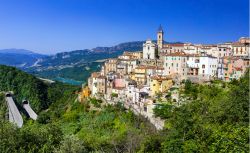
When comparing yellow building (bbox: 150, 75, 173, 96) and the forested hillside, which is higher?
yellow building (bbox: 150, 75, 173, 96)

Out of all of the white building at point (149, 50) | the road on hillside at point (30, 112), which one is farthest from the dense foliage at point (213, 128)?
the road on hillside at point (30, 112)

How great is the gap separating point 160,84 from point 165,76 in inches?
83.7

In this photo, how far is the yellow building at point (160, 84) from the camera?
132 feet

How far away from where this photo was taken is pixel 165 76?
42219mm

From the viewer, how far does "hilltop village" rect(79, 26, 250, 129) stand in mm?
38894

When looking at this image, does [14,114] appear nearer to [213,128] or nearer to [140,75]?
[140,75]

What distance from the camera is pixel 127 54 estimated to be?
57.9m

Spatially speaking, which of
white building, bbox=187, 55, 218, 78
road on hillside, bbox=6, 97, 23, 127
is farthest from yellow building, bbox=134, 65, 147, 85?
road on hillside, bbox=6, 97, 23, 127

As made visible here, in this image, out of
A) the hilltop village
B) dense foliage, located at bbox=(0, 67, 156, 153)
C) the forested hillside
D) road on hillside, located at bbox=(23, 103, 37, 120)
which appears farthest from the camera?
road on hillside, located at bbox=(23, 103, 37, 120)

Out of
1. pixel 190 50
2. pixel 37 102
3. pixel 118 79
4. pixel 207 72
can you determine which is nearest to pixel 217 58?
pixel 207 72

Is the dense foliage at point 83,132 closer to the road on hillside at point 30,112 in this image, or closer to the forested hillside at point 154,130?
the forested hillside at point 154,130

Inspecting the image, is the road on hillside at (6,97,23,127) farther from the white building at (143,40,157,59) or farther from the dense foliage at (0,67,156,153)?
the white building at (143,40,157,59)

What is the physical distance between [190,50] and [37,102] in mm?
40406

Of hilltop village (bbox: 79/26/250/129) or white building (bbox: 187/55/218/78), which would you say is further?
white building (bbox: 187/55/218/78)
